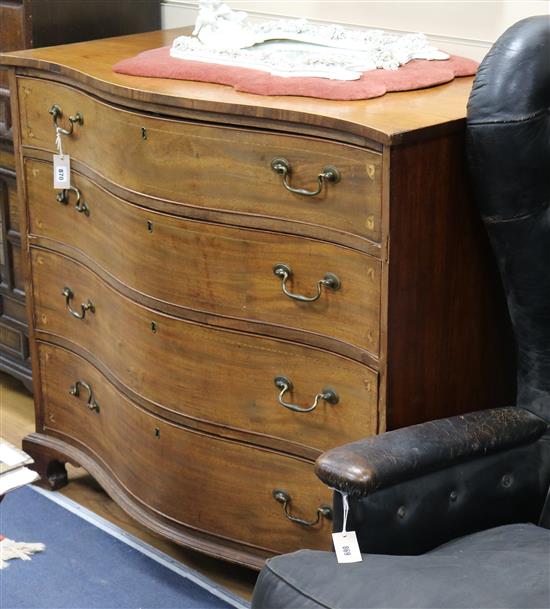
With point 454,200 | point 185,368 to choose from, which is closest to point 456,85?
point 454,200

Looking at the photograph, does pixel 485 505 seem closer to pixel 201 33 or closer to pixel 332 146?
pixel 332 146

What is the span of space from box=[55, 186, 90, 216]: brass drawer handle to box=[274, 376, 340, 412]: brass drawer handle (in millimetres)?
613

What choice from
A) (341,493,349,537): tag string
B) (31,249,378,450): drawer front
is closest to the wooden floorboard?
(31,249,378,450): drawer front

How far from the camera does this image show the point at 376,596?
5.05 feet

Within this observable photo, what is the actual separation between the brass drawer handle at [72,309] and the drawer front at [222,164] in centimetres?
33

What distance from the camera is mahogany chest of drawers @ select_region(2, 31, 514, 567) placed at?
1.88 m

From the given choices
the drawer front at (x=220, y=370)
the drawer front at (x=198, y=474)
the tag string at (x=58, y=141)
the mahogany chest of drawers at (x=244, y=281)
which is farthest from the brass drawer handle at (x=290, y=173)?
the tag string at (x=58, y=141)

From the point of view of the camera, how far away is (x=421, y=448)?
175cm

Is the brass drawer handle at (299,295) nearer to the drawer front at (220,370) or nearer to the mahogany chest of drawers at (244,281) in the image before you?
the mahogany chest of drawers at (244,281)

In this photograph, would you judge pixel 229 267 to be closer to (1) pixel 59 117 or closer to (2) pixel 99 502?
(1) pixel 59 117

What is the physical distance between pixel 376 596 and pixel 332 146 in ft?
2.47

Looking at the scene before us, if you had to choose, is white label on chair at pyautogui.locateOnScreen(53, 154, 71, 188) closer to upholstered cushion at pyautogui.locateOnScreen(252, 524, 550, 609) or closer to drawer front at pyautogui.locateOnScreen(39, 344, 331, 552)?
drawer front at pyautogui.locateOnScreen(39, 344, 331, 552)

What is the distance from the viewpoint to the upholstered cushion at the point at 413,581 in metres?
1.53

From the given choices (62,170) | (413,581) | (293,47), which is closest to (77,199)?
(62,170)
